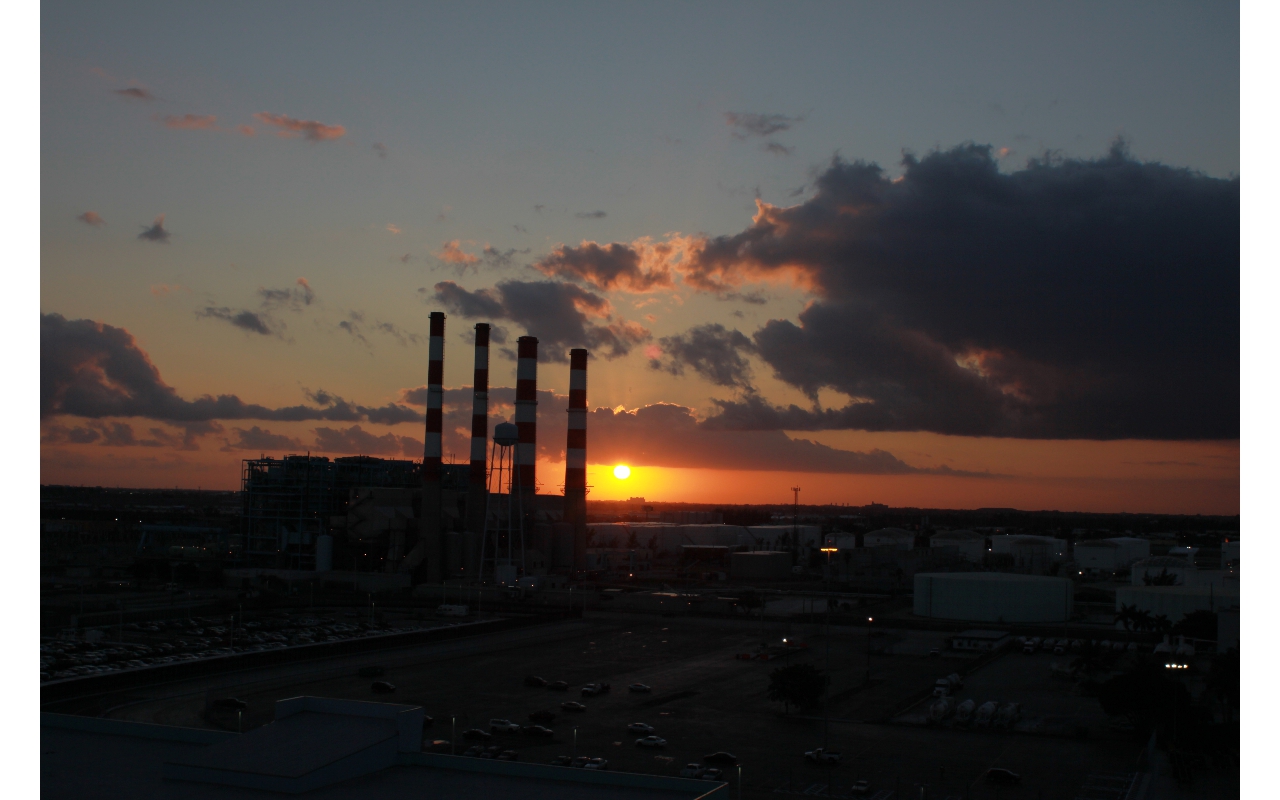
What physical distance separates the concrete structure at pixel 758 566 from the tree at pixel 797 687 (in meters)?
53.0

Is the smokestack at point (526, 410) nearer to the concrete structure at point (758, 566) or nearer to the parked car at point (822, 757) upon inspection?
the concrete structure at point (758, 566)

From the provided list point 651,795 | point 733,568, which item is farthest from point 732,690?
point 733,568

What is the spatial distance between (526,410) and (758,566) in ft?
92.7

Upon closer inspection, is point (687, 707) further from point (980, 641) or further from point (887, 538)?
point (887, 538)

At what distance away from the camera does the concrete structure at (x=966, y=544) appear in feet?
319

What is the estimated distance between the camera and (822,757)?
26.3m

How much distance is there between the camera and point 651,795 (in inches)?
616

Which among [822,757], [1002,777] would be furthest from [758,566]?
[1002,777]

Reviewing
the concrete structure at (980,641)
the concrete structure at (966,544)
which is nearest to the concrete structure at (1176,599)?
the concrete structure at (980,641)

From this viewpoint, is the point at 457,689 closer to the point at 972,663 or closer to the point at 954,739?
the point at 954,739

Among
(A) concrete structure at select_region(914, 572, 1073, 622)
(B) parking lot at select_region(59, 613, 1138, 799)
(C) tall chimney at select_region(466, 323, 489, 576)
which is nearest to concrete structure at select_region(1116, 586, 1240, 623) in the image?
(A) concrete structure at select_region(914, 572, 1073, 622)

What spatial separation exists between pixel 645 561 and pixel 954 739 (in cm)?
7284

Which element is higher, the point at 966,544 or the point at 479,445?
the point at 479,445

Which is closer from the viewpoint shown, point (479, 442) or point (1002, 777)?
point (1002, 777)
